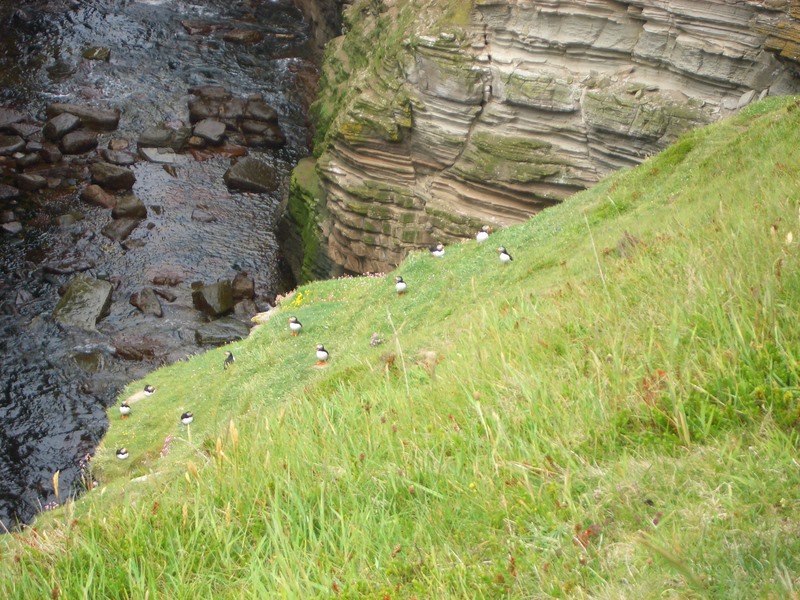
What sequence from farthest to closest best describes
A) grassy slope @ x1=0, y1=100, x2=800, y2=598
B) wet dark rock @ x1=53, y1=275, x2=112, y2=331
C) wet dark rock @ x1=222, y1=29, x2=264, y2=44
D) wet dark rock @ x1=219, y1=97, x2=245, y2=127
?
1. wet dark rock @ x1=222, y1=29, x2=264, y2=44
2. wet dark rock @ x1=219, y1=97, x2=245, y2=127
3. wet dark rock @ x1=53, y1=275, x2=112, y2=331
4. grassy slope @ x1=0, y1=100, x2=800, y2=598

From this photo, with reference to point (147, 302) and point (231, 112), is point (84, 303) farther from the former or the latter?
point (231, 112)

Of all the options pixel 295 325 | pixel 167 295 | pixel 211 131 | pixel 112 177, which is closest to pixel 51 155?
pixel 112 177

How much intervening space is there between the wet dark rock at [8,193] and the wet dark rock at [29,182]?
22.9 inches

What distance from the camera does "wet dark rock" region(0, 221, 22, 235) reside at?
4316 centimetres

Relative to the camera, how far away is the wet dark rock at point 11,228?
43156mm

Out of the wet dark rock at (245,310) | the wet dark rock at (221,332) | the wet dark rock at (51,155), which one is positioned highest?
the wet dark rock at (51,155)

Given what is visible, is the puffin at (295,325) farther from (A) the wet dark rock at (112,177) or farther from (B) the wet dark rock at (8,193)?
(B) the wet dark rock at (8,193)

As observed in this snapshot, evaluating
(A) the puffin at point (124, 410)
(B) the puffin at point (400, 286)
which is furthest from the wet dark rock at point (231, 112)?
(B) the puffin at point (400, 286)

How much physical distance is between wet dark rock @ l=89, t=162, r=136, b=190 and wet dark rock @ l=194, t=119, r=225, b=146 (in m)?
6.12

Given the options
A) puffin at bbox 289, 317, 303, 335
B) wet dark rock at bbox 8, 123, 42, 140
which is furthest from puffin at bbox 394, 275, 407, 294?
wet dark rock at bbox 8, 123, 42, 140

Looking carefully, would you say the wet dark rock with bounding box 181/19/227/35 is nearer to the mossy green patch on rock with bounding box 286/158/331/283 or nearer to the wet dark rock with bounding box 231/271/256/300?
the mossy green patch on rock with bounding box 286/158/331/283

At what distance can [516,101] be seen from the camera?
35.2 metres

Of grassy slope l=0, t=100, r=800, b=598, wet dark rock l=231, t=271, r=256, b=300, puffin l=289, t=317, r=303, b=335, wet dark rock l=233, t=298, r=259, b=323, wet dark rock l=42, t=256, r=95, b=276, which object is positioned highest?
grassy slope l=0, t=100, r=800, b=598

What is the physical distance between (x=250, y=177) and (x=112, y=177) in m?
8.04
